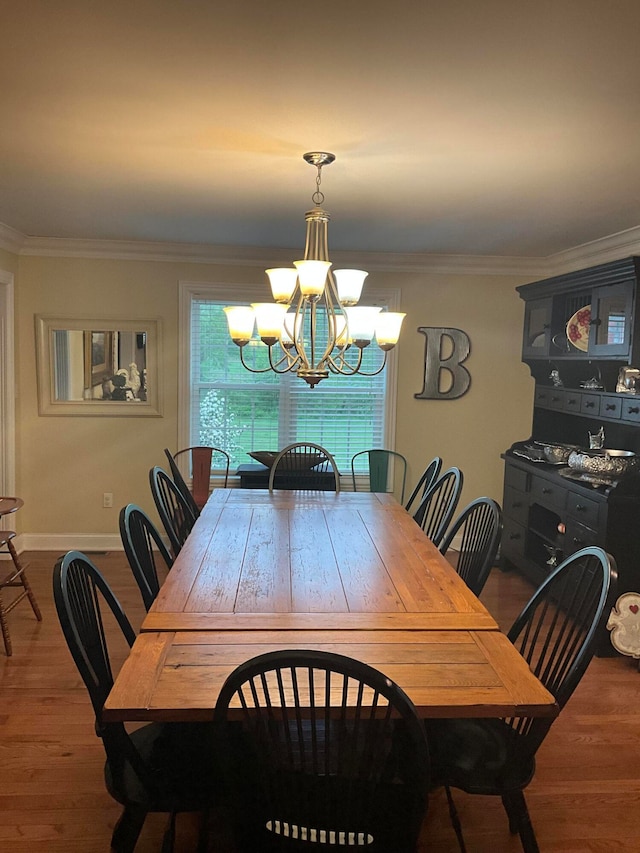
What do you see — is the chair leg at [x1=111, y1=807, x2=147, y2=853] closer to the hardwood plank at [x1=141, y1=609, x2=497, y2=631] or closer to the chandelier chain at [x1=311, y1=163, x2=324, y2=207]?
the hardwood plank at [x1=141, y1=609, x2=497, y2=631]

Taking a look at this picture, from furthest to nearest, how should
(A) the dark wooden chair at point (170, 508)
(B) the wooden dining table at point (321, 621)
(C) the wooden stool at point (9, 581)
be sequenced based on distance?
(C) the wooden stool at point (9, 581) → (A) the dark wooden chair at point (170, 508) → (B) the wooden dining table at point (321, 621)

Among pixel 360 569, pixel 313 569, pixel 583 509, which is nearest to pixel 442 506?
pixel 583 509

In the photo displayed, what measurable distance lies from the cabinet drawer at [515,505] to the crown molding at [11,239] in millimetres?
3818

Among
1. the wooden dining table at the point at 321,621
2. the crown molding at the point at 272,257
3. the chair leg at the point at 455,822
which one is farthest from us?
the crown molding at the point at 272,257

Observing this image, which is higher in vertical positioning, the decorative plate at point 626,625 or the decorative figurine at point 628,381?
the decorative figurine at point 628,381

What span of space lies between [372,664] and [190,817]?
1.04 metres

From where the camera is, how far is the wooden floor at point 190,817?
6.82 feet

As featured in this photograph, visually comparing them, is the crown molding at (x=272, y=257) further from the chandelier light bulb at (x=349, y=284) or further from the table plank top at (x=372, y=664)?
the table plank top at (x=372, y=664)

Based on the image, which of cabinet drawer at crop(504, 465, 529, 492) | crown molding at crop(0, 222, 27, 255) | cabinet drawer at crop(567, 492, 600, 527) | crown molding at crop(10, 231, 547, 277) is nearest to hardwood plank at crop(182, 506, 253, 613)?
cabinet drawer at crop(567, 492, 600, 527)

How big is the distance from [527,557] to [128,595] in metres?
2.59

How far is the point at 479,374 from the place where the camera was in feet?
16.4

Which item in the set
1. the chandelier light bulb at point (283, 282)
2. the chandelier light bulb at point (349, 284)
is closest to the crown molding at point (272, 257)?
the chandelier light bulb at point (349, 284)

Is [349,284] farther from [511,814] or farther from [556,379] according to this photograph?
[556,379]

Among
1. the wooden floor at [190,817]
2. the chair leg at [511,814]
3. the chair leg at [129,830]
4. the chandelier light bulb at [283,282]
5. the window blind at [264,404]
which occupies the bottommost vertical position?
the wooden floor at [190,817]
